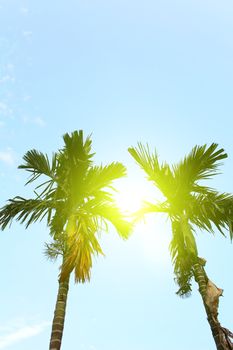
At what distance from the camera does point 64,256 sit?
1075cm

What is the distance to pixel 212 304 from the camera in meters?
9.73

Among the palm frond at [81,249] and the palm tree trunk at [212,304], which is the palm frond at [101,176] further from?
the palm tree trunk at [212,304]

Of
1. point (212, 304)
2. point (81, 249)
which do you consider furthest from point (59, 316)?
point (212, 304)

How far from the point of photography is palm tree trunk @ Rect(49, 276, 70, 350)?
9.36 metres

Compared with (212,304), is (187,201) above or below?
above

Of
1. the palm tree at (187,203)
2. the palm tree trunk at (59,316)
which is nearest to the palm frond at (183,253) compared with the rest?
the palm tree at (187,203)

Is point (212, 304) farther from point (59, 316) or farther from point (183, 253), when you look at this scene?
point (59, 316)

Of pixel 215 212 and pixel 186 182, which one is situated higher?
pixel 186 182

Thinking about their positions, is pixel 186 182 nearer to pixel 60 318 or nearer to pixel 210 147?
pixel 210 147

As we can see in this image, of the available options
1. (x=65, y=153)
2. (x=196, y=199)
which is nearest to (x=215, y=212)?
(x=196, y=199)

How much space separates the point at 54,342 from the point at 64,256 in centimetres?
222

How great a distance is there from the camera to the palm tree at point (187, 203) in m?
11.5

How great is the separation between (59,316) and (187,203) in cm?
497

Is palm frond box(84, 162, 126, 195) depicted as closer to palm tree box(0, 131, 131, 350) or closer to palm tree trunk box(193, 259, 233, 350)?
palm tree box(0, 131, 131, 350)
